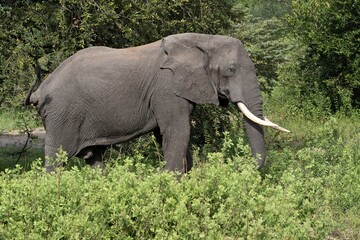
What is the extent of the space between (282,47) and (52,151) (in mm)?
12398

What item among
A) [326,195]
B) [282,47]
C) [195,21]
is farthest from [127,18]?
[282,47]

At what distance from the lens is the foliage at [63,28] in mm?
10628

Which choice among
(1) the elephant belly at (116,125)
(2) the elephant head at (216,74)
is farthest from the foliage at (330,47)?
(1) the elephant belly at (116,125)

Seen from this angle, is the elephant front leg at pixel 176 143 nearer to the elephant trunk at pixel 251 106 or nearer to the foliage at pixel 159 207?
the elephant trunk at pixel 251 106

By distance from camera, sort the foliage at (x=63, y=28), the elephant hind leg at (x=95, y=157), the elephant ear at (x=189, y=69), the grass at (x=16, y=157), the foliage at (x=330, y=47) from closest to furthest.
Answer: the elephant ear at (x=189, y=69)
the elephant hind leg at (x=95, y=157)
the foliage at (x=63, y=28)
the grass at (x=16, y=157)
the foliage at (x=330, y=47)

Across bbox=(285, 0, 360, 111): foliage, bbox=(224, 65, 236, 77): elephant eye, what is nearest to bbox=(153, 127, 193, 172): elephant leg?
bbox=(224, 65, 236, 77): elephant eye

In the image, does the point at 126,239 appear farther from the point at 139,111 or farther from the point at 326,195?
the point at 139,111

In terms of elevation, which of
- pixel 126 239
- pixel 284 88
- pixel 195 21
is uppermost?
pixel 126 239

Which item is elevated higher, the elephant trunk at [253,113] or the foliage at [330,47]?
the elephant trunk at [253,113]

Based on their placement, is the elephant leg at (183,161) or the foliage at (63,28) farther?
the foliage at (63,28)

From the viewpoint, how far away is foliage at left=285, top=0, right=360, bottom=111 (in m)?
16.4

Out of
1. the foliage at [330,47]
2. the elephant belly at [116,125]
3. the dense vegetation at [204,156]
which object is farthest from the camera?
the foliage at [330,47]

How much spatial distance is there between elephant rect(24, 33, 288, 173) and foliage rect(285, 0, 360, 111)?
7.14m

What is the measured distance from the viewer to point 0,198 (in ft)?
21.3
